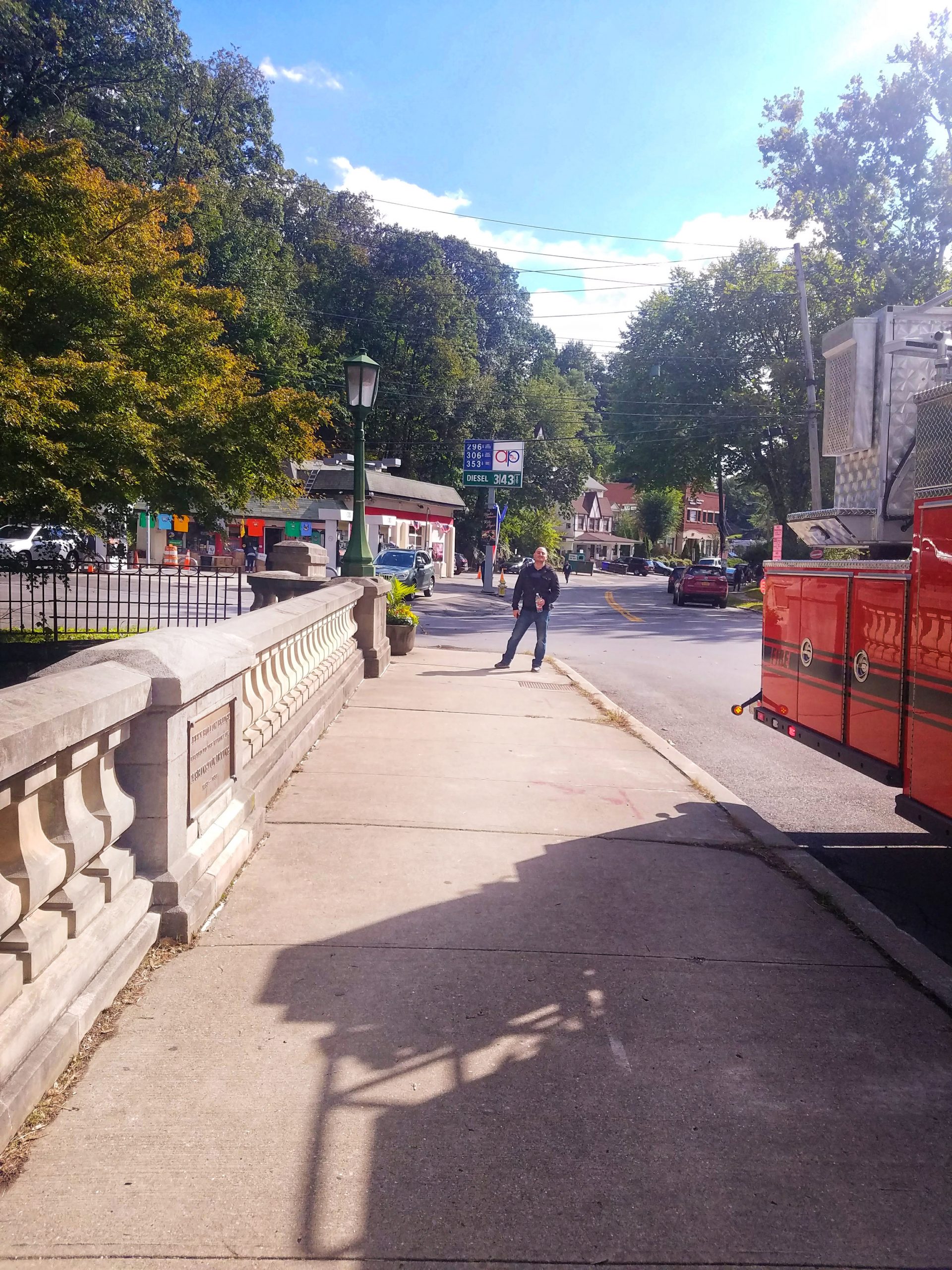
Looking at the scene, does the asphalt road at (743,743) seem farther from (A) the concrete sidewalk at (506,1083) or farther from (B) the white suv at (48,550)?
(B) the white suv at (48,550)

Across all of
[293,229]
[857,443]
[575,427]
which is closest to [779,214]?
[575,427]

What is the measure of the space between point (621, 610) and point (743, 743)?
77.1 feet

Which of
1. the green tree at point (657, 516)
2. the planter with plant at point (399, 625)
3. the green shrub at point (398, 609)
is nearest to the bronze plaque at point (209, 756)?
the green shrub at point (398, 609)

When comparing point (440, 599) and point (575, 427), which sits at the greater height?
point (575, 427)

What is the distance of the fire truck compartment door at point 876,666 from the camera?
4922mm

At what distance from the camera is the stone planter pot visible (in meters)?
15.7

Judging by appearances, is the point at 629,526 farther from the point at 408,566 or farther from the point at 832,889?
the point at 832,889

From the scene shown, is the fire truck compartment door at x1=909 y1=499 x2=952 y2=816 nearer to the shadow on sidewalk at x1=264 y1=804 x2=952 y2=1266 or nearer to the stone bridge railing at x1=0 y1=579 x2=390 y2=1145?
the shadow on sidewalk at x1=264 y1=804 x2=952 y2=1266

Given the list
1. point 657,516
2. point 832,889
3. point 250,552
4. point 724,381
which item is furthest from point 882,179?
point 657,516

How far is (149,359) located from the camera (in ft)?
43.5

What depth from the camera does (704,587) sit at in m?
37.8

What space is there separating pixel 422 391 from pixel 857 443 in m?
53.3

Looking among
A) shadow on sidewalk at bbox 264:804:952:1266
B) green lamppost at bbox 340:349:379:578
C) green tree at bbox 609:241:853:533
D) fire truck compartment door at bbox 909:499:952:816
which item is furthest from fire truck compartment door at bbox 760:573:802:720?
green tree at bbox 609:241:853:533

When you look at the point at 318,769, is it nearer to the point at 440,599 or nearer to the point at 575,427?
the point at 440,599
